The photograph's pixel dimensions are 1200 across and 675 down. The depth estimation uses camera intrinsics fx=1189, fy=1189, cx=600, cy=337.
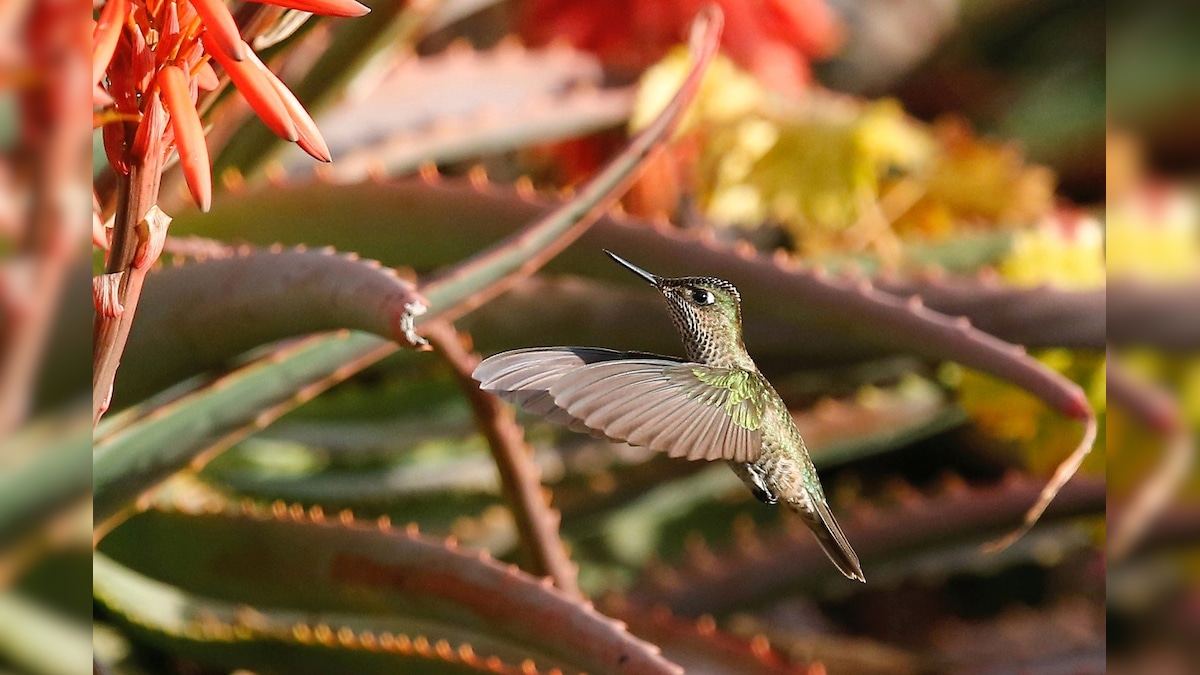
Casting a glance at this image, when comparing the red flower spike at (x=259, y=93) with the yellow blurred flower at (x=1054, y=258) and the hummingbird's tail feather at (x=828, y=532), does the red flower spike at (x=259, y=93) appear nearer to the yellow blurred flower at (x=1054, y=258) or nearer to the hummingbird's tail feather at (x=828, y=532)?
the hummingbird's tail feather at (x=828, y=532)

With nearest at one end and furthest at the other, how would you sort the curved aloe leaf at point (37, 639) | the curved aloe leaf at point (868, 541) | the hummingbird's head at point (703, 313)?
the curved aloe leaf at point (37, 639)
the hummingbird's head at point (703, 313)
the curved aloe leaf at point (868, 541)

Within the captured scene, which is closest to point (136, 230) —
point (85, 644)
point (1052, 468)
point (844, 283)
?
point (85, 644)

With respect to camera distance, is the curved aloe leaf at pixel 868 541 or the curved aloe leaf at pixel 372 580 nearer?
the curved aloe leaf at pixel 372 580

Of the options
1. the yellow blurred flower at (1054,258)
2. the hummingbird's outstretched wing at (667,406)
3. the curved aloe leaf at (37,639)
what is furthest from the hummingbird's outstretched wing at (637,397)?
the yellow blurred flower at (1054,258)

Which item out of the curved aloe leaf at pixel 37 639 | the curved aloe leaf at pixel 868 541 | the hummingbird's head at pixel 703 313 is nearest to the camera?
the curved aloe leaf at pixel 37 639

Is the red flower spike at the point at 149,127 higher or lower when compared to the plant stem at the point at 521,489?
higher

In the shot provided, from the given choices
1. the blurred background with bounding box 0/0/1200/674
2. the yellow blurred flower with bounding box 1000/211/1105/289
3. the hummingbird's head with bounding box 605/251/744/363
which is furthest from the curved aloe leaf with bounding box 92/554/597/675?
the yellow blurred flower with bounding box 1000/211/1105/289
